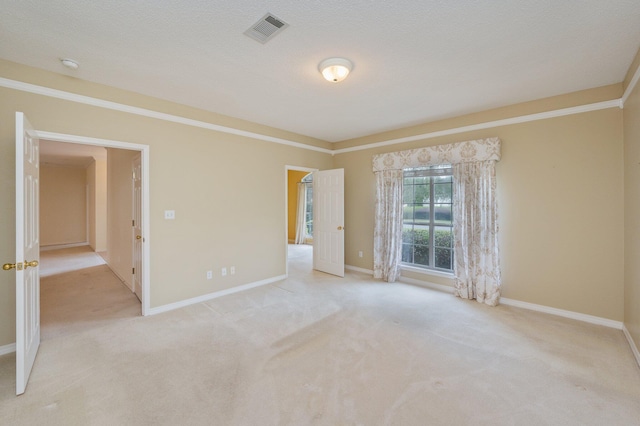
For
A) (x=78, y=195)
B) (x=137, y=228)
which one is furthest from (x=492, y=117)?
(x=78, y=195)

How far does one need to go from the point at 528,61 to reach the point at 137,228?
5233 millimetres

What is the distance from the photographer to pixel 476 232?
3.86 meters

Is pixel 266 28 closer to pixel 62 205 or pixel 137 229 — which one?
pixel 137 229

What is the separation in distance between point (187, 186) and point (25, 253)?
6.00 feet

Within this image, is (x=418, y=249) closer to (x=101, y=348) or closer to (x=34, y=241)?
(x=101, y=348)

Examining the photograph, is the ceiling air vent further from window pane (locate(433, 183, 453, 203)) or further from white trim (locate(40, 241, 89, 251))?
white trim (locate(40, 241, 89, 251))

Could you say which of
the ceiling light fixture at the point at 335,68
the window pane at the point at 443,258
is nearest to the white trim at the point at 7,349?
the ceiling light fixture at the point at 335,68

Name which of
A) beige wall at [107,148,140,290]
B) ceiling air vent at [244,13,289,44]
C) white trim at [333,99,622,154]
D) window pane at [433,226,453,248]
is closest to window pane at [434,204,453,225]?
window pane at [433,226,453,248]

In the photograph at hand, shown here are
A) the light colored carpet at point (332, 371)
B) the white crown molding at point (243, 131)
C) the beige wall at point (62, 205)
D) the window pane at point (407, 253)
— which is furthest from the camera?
the beige wall at point (62, 205)

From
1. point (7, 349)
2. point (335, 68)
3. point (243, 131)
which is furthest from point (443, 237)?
point (7, 349)

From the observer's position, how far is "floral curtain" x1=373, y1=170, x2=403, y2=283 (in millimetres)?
4723

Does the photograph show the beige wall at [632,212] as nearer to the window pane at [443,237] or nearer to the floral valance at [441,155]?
the floral valance at [441,155]

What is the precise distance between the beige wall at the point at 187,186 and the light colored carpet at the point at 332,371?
27.0 inches

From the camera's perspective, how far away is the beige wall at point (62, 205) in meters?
8.62
